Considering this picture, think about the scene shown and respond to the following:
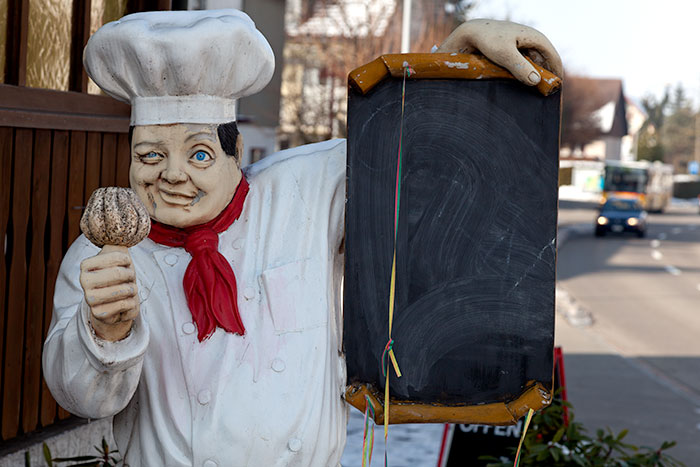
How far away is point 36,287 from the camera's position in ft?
15.4

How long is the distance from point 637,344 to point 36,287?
8946 mm

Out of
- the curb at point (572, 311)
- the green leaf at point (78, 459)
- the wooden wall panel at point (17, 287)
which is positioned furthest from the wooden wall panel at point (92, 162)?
the curb at point (572, 311)

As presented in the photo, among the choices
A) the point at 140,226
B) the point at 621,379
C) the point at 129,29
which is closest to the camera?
the point at 140,226

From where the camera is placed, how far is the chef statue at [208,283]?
8.38ft

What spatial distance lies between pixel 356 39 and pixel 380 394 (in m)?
18.0

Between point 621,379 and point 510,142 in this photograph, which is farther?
point 621,379

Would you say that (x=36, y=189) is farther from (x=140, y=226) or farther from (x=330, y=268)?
(x=140, y=226)

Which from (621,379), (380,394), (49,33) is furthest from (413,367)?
(621,379)

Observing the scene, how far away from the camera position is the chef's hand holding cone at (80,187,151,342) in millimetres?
2188

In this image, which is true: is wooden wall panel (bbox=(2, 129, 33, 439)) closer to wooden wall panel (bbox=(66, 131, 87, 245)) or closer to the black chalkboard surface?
wooden wall panel (bbox=(66, 131, 87, 245))

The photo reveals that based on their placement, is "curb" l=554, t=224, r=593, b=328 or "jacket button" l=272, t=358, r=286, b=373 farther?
"curb" l=554, t=224, r=593, b=328

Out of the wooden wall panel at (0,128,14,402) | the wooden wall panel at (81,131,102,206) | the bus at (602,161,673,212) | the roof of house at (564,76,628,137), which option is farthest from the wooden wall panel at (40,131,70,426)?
the roof of house at (564,76,628,137)

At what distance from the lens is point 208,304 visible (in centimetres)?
259

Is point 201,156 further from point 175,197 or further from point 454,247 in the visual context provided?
point 454,247
